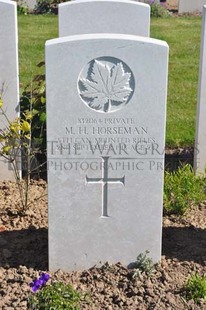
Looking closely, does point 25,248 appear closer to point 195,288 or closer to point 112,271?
point 112,271

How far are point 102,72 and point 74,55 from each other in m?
0.19

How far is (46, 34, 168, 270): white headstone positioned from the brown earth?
0.12m

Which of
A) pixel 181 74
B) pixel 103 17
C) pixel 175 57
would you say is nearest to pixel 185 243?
pixel 103 17

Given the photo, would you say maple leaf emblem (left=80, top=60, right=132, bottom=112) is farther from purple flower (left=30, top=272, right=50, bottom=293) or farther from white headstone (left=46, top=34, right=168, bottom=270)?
purple flower (left=30, top=272, right=50, bottom=293)

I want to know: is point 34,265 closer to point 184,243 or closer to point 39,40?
point 184,243

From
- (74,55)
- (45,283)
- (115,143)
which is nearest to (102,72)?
(74,55)

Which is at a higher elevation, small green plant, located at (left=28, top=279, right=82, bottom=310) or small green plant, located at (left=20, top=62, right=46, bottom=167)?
small green plant, located at (left=20, top=62, right=46, bottom=167)

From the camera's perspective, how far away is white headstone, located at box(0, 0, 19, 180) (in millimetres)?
5086

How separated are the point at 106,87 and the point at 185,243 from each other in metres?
1.37

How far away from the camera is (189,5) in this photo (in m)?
15.4

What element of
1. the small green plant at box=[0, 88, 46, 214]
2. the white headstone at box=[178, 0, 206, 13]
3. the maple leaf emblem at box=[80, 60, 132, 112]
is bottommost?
the small green plant at box=[0, 88, 46, 214]

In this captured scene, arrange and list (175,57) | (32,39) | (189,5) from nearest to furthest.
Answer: (175,57) → (32,39) → (189,5)

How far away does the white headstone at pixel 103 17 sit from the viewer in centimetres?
539

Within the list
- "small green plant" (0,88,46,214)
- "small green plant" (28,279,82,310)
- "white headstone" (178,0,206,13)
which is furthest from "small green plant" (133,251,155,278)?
"white headstone" (178,0,206,13)
